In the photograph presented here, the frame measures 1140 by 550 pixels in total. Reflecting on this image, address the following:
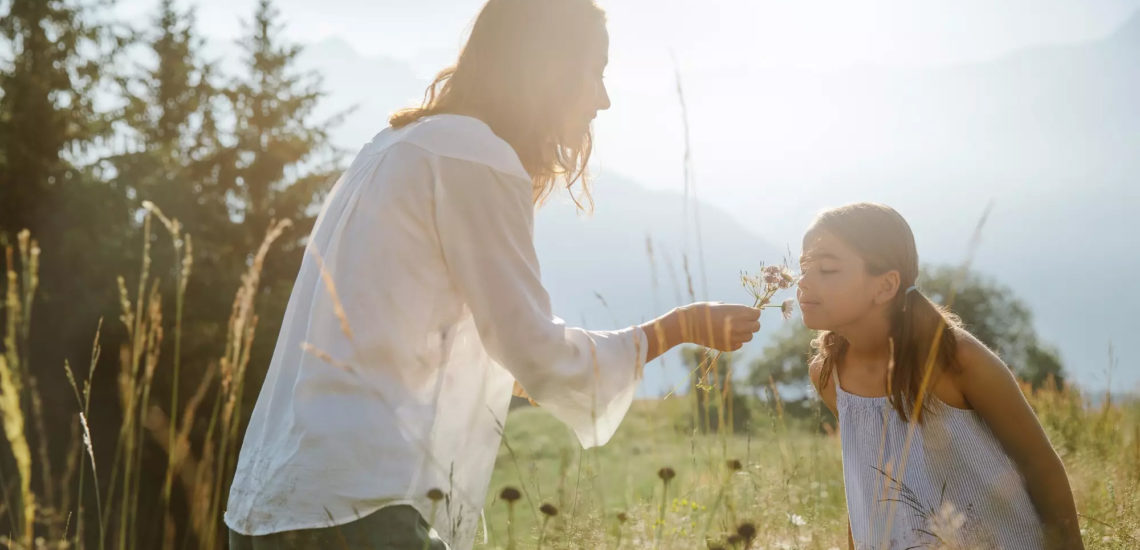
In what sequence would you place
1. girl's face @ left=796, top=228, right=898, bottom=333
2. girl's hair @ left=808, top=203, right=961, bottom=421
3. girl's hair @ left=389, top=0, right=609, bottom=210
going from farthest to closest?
girl's face @ left=796, top=228, right=898, bottom=333, girl's hair @ left=808, top=203, right=961, bottom=421, girl's hair @ left=389, top=0, right=609, bottom=210

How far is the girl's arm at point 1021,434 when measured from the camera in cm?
218

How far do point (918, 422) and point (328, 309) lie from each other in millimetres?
1798

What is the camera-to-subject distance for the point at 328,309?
1.47 meters

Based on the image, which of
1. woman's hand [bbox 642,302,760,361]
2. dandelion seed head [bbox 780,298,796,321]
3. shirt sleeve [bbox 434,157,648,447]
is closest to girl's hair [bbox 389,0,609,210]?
shirt sleeve [bbox 434,157,648,447]

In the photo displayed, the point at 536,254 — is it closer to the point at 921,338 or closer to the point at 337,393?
the point at 337,393

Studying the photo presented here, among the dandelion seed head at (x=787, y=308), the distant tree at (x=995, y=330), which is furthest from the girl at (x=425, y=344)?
the distant tree at (x=995, y=330)

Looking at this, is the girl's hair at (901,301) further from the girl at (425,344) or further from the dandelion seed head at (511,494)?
the dandelion seed head at (511,494)

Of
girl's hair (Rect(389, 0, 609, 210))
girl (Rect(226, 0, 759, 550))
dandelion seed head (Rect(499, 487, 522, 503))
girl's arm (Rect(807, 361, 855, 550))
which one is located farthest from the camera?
girl's arm (Rect(807, 361, 855, 550))

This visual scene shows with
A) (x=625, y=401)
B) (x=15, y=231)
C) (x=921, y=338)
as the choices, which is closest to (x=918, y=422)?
(x=921, y=338)

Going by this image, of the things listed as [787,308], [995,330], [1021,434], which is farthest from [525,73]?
[995,330]

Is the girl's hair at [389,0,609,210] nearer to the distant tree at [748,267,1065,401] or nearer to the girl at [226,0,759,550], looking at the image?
the girl at [226,0,759,550]

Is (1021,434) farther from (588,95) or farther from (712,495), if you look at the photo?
(588,95)

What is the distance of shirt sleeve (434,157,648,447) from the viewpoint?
4.80 ft

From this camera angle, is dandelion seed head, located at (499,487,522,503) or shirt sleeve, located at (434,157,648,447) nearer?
shirt sleeve, located at (434,157,648,447)
